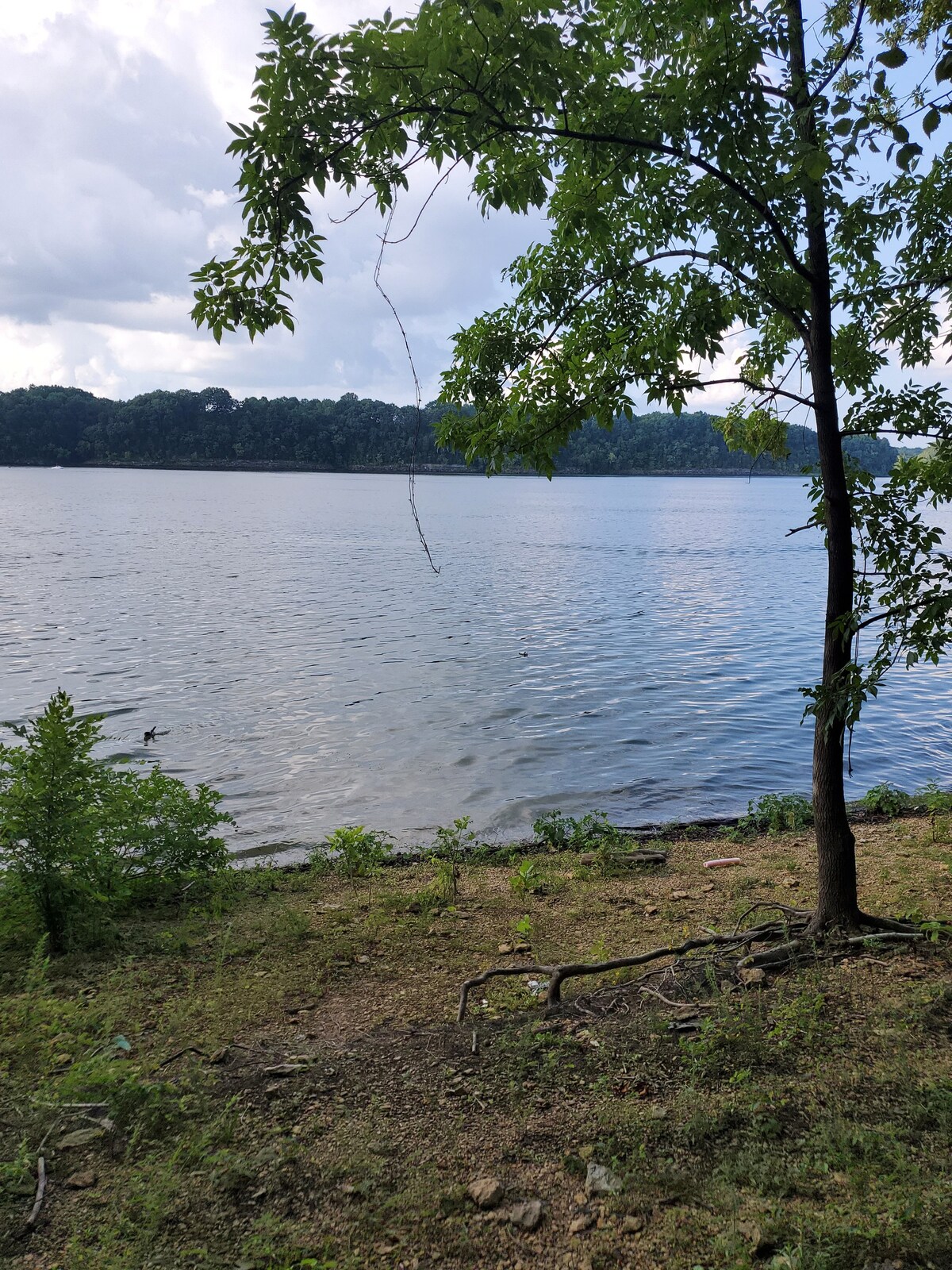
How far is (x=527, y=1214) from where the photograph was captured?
351 cm

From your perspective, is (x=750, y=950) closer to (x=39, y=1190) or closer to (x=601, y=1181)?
(x=601, y=1181)

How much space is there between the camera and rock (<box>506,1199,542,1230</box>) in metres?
3.46

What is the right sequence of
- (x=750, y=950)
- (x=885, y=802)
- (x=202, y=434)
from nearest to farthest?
1. (x=750, y=950)
2. (x=885, y=802)
3. (x=202, y=434)

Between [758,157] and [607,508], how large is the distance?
96482 mm

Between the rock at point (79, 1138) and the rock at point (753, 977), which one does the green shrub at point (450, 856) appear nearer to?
the rock at point (753, 977)

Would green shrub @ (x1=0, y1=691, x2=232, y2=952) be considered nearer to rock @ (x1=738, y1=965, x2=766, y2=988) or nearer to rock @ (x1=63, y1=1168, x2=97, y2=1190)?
rock @ (x1=63, y1=1168, x2=97, y2=1190)

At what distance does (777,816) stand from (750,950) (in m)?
5.43

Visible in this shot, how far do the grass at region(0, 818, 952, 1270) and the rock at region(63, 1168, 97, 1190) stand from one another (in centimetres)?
3

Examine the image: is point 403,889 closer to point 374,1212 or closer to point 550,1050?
point 550,1050

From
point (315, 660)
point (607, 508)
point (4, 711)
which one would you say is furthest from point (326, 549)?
point (607, 508)

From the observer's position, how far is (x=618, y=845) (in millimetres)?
9844

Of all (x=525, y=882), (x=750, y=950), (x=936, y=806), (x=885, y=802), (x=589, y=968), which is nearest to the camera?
(x=589, y=968)

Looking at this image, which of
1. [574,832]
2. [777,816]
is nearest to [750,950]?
[574,832]

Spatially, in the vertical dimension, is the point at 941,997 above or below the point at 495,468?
below
